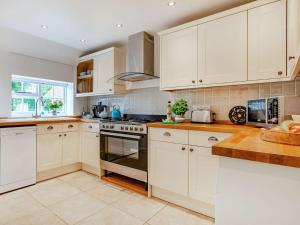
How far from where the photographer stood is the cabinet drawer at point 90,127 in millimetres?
2775

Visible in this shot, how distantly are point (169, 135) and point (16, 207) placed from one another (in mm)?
1853

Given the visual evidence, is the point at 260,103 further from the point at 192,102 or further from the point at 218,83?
the point at 192,102

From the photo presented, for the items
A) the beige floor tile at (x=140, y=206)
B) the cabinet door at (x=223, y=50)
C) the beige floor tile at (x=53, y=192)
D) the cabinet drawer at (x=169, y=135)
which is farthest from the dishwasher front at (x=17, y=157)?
the cabinet door at (x=223, y=50)

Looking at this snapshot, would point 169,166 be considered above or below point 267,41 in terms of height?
below

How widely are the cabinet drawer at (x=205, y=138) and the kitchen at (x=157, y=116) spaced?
10 mm

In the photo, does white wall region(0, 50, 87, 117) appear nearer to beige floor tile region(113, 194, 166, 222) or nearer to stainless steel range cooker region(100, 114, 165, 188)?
stainless steel range cooker region(100, 114, 165, 188)

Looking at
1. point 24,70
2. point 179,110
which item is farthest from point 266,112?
point 24,70

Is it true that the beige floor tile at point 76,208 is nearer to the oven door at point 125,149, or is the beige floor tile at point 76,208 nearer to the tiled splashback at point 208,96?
the oven door at point 125,149

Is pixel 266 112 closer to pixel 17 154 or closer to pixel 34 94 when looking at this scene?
pixel 17 154

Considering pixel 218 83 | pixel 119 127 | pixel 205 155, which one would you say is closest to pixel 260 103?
pixel 218 83

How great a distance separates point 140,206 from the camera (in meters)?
1.93

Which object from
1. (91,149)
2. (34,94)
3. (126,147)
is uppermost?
(34,94)

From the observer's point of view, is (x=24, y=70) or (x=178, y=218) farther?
(x=24, y=70)

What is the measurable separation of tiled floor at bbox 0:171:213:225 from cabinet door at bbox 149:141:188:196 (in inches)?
9.1
